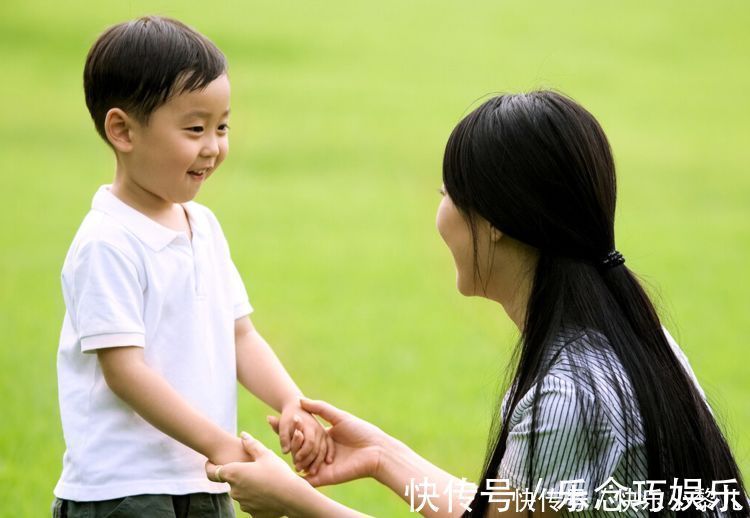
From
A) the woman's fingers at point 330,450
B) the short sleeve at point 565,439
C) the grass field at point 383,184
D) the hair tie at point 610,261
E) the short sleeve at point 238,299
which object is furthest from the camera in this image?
the grass field at point 383,184

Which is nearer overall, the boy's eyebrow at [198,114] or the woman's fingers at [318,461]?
the boy's eyebrow at [198,114]

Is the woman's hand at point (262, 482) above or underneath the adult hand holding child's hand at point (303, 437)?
underneath

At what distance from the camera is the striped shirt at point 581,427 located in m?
2.09

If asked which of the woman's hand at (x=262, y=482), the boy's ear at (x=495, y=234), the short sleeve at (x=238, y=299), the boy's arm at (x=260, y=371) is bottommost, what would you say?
the woman's hand at (x=262, y=482)

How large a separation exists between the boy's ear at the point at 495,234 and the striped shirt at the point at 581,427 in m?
0.24

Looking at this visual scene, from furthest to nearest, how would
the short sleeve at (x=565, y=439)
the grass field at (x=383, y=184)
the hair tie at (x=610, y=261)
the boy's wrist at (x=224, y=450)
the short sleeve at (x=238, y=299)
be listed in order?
the grass field at (x=383, y=184) → the short sleeve at (x=238, y=299) → the boy's wrist at (x=224, y=450) → the hair tie at (x=610, y=261) → the short sleeve at (x=565, y=439)

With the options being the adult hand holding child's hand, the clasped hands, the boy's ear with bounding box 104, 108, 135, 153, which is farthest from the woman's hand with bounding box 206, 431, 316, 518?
the boy's ear with bounding box 104, 108, 135, 153

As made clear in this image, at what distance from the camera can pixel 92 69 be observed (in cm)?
242

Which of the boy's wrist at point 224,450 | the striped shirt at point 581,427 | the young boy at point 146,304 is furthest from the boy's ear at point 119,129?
the striped shirt at point 581,427

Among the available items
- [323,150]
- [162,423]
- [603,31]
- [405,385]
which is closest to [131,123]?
[162,423]

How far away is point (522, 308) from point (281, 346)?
Result: 13.4 ft

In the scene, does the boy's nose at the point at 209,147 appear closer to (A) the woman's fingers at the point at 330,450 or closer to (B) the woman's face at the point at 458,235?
(B) the woman's face at the point at 458,235

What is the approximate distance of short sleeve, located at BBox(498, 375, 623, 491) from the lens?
208 cm

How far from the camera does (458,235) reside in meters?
2.30
